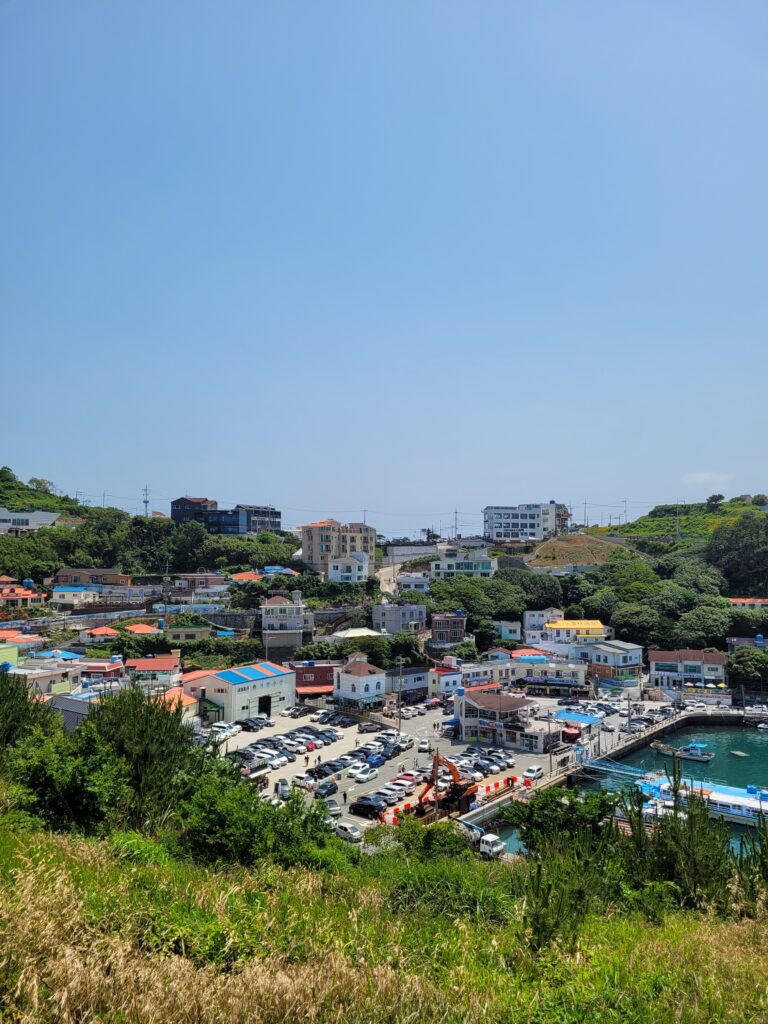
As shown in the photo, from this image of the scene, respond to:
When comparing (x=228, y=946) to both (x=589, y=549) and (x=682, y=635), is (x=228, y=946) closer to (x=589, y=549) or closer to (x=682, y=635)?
(x=682, y=635)

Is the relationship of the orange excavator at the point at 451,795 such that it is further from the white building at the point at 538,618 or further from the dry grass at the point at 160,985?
the white building at the point at 538,618

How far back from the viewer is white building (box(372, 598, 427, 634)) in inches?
1389

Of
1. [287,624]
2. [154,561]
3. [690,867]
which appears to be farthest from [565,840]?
[154,561]

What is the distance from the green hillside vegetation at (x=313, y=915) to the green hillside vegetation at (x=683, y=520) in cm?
5158

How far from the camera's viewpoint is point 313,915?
4914 millimetres

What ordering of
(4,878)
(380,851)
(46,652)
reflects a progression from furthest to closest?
1. (46,652)
2. (380,851)
3. (4,878)

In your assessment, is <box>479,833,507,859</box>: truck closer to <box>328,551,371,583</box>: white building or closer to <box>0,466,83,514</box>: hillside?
<box>328,551,371,583</box>: white building

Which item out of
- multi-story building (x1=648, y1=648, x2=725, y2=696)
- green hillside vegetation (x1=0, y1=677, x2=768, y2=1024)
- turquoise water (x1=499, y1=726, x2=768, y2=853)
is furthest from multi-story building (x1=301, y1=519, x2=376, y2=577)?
green hillside vegetation (x1=0, y1=677, x2=768, y2=1024)

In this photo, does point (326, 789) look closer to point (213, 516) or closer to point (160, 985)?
point (160, 985)

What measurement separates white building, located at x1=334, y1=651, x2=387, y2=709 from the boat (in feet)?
36.0

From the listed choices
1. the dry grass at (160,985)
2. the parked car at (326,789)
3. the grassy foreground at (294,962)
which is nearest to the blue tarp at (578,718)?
the parked car at (326,789)

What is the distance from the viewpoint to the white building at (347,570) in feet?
137

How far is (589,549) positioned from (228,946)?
5218 cm

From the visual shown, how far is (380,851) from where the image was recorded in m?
10.8
